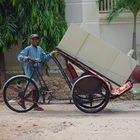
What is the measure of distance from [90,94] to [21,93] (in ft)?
4.93

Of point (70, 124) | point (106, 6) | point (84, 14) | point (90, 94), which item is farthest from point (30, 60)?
point (106, 6)

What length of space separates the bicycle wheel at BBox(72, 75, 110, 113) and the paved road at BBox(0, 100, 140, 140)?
7.5 inches

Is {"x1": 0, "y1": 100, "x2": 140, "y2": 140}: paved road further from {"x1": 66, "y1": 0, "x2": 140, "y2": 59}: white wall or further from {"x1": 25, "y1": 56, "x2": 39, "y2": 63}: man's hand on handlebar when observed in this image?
{"x1": 66, "y1": 0, "x2": 140, "y2": 59}: white wall

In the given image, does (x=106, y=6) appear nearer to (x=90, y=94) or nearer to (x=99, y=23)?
(x=99, y=23)

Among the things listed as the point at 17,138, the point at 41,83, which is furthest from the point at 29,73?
the point at 17,138

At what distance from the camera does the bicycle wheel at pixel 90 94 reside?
38.3 ft

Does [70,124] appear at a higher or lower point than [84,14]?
lower

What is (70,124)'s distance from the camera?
404 inches

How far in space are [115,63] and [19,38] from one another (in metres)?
4.44

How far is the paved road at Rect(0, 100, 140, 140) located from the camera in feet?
30.3

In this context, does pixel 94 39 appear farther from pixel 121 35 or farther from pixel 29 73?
pixel 121 35

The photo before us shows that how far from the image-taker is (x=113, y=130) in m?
9.57

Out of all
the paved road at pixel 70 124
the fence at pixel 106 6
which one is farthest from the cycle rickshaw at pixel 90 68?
the fence at pixel 106 6

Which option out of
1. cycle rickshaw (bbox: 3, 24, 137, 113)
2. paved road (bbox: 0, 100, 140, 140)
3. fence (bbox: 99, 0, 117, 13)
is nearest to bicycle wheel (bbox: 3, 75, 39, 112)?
cycle rickshaw (bbox: 3, 24, 137, 113)
